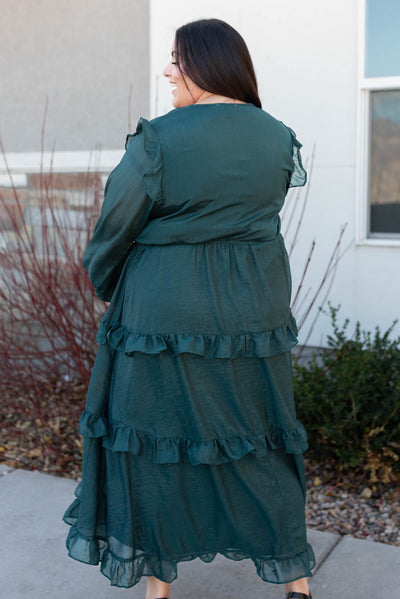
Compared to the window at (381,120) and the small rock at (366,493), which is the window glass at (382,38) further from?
the small rock at (366,493)

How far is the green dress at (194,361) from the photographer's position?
2.04 metres

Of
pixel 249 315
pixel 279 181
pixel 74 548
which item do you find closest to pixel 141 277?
pixel 249 315

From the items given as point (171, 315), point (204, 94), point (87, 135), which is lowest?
point (171, 315)

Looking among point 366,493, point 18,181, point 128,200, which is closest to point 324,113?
point 366,493

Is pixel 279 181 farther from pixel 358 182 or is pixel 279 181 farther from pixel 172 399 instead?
pixel 358 182

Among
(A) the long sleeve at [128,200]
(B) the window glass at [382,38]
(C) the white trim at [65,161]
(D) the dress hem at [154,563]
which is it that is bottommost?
(D) the dress hem at [154,563]

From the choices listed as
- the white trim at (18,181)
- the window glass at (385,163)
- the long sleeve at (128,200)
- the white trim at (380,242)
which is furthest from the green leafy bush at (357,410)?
the white trim at (18,181)

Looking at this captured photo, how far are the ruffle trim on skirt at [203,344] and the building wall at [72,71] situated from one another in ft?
11.2

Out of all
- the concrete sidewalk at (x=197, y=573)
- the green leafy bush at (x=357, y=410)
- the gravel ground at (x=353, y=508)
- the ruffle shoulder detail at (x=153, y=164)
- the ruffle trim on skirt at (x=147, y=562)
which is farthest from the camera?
the green leafy bush at (x=357, y=410)

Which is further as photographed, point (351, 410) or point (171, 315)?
point (351, 410)

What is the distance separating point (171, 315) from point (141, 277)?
0.15 meters

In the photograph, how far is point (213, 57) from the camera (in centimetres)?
207

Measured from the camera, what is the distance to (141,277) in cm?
214

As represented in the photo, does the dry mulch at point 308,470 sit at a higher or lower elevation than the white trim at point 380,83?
lower
